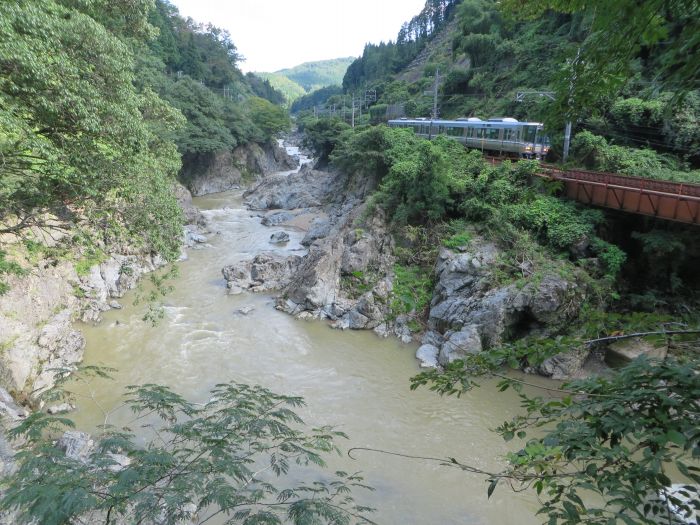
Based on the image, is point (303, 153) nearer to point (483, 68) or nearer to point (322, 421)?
point (483, 68)

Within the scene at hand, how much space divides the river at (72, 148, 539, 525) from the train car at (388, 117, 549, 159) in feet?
39.8

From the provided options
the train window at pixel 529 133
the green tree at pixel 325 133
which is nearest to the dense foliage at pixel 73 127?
the train window at pixel 529 133

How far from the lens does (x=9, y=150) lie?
6941 mm

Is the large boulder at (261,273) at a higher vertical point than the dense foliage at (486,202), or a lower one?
lower

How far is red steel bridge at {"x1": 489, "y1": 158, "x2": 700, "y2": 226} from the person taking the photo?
440 inches

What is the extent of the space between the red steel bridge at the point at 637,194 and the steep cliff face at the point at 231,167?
111 feet

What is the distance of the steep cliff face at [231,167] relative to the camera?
4022cm

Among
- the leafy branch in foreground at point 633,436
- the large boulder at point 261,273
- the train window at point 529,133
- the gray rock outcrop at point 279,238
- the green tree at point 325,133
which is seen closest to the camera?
the leafy branch in foreground at point 633,436

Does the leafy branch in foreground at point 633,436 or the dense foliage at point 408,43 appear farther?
the dense foliage at point 408,43

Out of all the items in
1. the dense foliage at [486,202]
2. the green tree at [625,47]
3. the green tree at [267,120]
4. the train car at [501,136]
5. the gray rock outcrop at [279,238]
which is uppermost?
the green tree at [267,120]

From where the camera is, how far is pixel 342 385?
38.0 ft

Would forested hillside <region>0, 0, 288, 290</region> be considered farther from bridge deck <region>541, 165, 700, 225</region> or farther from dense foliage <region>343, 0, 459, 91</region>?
dense foliage <region>343, 0, 459, 91</region>

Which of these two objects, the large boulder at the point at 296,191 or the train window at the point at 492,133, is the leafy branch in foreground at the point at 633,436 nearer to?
the train window at the point at 492,133

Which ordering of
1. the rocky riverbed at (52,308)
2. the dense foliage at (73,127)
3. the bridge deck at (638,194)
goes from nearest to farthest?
the dense foliage at (73,127), the rocky riverbed at (52,308), the bridge deck at (638,194)
